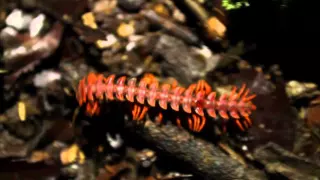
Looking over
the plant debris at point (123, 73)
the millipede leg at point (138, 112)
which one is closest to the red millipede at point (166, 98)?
the millipede leg at point (138, 112)

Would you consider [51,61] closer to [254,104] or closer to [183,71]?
[183,71]

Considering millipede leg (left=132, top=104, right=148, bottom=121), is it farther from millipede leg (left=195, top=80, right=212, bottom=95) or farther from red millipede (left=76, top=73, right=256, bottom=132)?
millipede leg (left=195, top=80, right=212, bottom=95)

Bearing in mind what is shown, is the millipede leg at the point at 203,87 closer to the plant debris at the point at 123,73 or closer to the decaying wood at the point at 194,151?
the plant debris at the point at 123,73

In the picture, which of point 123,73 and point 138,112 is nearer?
point 138,112

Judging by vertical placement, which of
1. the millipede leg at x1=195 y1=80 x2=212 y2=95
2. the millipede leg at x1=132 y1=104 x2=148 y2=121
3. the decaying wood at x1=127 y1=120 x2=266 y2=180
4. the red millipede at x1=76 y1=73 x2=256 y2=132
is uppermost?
the millipede leg at x1=195 y1=80 x2=212 y2=95

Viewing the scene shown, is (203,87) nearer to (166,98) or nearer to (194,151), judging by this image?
(166,98)

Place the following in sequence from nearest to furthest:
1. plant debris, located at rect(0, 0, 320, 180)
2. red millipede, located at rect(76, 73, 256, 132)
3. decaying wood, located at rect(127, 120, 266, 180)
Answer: red millipede, located at rect(76, 73, 256, 132) < decaying wood, located at rect(127, 120, 266, 180) < plant debris, located at rect(0, 0, 320, 180)

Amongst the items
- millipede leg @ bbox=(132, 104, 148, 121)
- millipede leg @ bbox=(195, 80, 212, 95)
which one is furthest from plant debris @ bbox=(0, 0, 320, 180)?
millipede leg @ bbox=(132, 104, 148, 121)

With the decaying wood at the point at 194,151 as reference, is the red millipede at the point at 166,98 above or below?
above

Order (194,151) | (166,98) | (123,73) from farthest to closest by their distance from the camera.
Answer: (123,73)
(194,151)
(166,98)

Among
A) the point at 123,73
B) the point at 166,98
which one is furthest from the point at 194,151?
the point at 123,73
